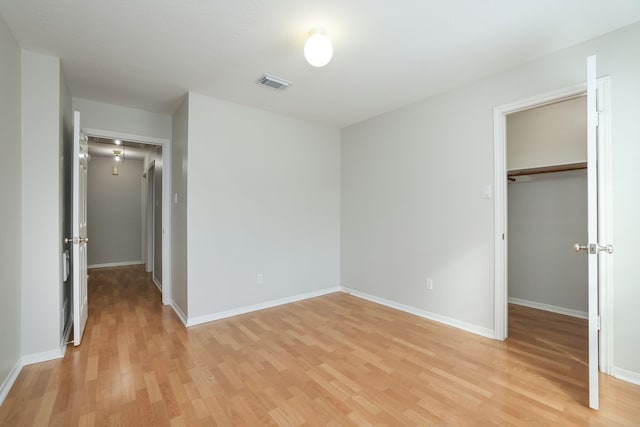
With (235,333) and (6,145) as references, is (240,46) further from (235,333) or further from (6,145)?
(235,333)

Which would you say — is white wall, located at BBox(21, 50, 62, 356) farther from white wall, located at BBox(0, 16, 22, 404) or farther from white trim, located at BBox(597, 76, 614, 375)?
white trim, located at BBox(597, 76, 614, 375)

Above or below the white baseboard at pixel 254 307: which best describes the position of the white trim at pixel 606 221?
above

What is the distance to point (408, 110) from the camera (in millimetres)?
3541

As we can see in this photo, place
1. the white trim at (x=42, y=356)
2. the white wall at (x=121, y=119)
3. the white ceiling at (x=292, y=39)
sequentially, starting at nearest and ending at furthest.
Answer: the white ceiling at (x=292, y=39), the white trim at (x=42, y=356), the white wall at (x=121, y=119)

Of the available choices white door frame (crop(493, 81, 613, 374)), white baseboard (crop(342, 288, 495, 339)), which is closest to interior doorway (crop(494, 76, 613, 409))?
white door frame (crop(493, 81, 613, 374))

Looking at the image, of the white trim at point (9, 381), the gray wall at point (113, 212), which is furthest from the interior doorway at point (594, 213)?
the gray wall at point (113, 212)

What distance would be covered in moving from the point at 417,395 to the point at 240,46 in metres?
2.86

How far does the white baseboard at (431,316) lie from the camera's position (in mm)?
2846

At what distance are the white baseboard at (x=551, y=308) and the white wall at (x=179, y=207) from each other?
4.11m

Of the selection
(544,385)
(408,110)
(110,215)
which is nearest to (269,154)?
(408,110)

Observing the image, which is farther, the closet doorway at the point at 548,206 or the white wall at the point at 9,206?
the closet doorway at the point at 548,206

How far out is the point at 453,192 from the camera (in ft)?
10.2

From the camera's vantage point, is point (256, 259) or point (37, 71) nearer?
point (37, 71)

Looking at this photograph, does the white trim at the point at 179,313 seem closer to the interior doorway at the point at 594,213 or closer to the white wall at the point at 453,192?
the white wall at the point at 453,192
